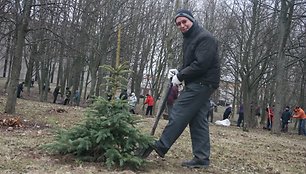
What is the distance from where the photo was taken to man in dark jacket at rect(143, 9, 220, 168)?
547 centimetres

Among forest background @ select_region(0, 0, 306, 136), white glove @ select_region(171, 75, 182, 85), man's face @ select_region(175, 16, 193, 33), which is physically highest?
forest background @ select_region(0, 0, 306, 136)

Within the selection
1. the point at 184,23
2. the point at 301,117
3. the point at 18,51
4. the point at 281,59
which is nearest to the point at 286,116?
the point at 301,117

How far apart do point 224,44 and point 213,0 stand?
11.3 metres

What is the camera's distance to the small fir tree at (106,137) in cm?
507

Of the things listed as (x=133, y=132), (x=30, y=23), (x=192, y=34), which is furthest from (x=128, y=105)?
(x=30, y=23)

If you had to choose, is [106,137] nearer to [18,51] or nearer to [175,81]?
[175,81]

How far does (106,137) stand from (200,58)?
1.65 m

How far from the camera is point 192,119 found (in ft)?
18.9

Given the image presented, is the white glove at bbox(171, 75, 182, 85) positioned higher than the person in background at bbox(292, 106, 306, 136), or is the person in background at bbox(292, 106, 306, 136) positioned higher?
the white glove at bbox(171, 75, 182, 85)

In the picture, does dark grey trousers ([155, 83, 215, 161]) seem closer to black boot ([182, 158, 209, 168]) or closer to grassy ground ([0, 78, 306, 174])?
black boot ([182, 158, 209, 168])

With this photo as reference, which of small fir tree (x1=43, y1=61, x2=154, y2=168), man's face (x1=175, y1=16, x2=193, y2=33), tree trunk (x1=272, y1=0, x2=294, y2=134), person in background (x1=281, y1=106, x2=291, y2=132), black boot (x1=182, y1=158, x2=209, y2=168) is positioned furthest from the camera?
person in background (x1=281, y1=106, x2=291, y2=132)

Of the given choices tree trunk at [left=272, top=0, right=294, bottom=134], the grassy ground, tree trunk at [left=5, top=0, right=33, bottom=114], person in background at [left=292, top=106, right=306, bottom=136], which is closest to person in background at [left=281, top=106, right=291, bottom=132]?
person in background at [left=292, top=106, right=306, bottom=136]

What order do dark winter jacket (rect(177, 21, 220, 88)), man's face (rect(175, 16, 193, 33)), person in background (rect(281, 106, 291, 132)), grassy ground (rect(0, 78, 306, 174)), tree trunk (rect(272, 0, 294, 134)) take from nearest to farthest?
grassy ground (rect(0, 78, 306, 174)) < dark winter jacket (rect(177, 21, 220, 88)) < man's face (rect(175, 16, 193, 33)) < tree trunk (rect(272, 0, 294, 134)) < person in background (rect(281, 106, 291, 132))

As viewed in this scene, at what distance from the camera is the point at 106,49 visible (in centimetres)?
2700
